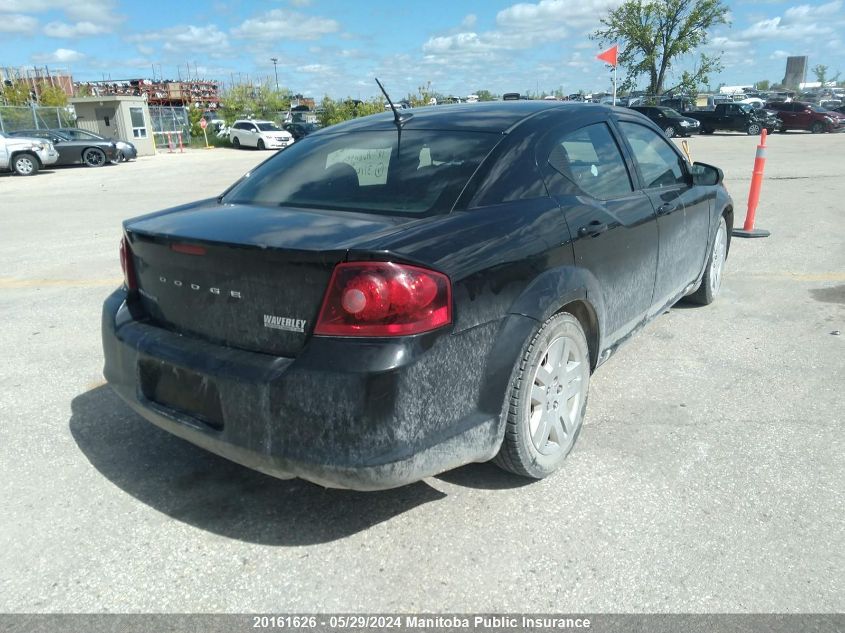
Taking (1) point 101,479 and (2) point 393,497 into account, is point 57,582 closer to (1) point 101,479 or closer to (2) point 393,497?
(1) point 101,479

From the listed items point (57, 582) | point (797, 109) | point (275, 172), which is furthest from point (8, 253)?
point (797, 109)

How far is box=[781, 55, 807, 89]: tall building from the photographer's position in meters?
110

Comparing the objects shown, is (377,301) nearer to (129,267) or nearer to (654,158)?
(129,267)

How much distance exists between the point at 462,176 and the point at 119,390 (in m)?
1.78

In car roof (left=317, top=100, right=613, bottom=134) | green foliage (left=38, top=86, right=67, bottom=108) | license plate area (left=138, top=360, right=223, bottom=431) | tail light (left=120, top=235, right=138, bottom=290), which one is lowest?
license plate area (left=138, top=360, right=223, bottom=431)

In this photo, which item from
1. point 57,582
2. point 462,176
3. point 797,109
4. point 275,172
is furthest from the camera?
point 797,109

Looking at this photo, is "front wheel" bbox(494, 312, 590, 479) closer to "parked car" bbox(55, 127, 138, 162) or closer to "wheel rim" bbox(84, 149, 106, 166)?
"wheel rim" bbox(84, 149, 106, 166)

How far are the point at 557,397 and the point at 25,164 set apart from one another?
23.0 m

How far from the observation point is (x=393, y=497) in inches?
117

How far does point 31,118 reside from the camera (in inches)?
1151

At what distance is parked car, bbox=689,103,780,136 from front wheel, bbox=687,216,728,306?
31.0m

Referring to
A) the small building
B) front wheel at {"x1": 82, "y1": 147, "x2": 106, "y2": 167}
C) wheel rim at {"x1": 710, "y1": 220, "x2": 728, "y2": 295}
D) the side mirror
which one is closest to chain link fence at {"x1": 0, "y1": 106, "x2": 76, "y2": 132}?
the small building

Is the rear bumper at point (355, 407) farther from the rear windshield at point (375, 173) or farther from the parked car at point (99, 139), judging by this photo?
the parked car at point (99, 139)

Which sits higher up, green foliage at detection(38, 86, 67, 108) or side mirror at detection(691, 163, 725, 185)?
green foliage at detection(38, 86, 67, 108)
